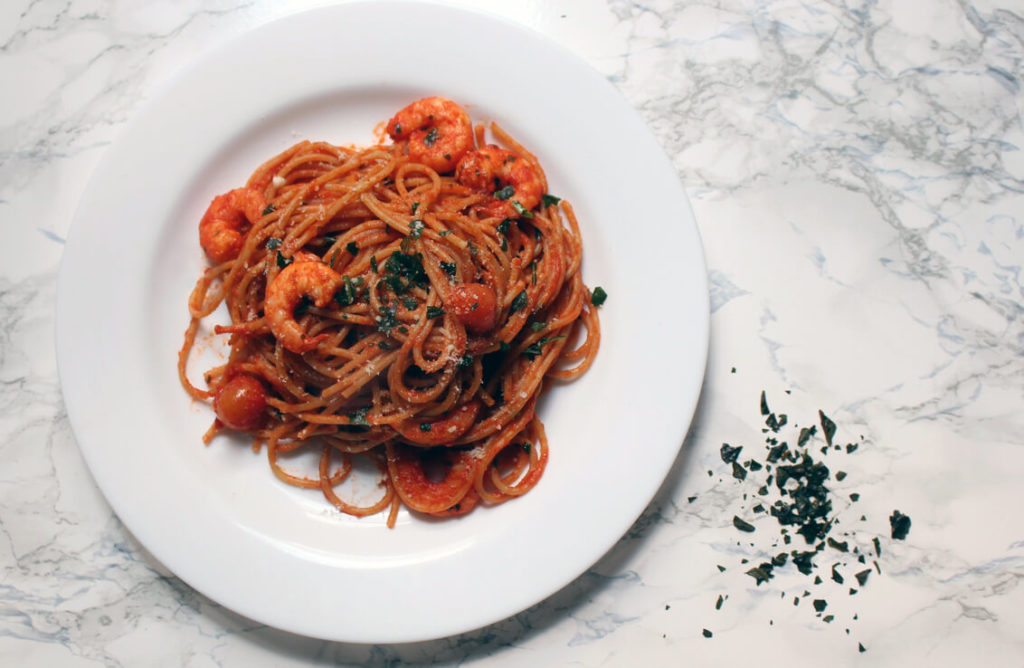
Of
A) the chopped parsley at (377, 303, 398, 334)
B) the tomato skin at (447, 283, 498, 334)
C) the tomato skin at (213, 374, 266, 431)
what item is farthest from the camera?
the tomato skin at (213, 374, 266, 431)

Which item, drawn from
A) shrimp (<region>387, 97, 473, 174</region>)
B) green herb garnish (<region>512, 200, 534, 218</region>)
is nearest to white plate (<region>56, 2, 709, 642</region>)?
shrimp (<region>387, 97, 473, 174</region>)

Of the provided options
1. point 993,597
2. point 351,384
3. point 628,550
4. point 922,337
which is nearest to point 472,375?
point 351,384

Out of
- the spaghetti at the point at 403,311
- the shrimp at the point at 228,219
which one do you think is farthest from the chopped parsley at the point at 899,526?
the shrimp at the point at 228,219

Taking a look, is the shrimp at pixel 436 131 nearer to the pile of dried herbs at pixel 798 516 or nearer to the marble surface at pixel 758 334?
the marble surface at pixel 758 334

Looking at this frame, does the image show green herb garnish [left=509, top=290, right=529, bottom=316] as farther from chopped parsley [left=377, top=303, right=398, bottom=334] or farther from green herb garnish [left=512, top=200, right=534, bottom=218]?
chopped parsley [left=377, top=303, right=398, bottom=334]

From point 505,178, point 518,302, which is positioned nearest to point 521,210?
point 505,178

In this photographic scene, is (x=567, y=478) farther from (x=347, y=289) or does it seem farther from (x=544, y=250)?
(x=347, y=289)
